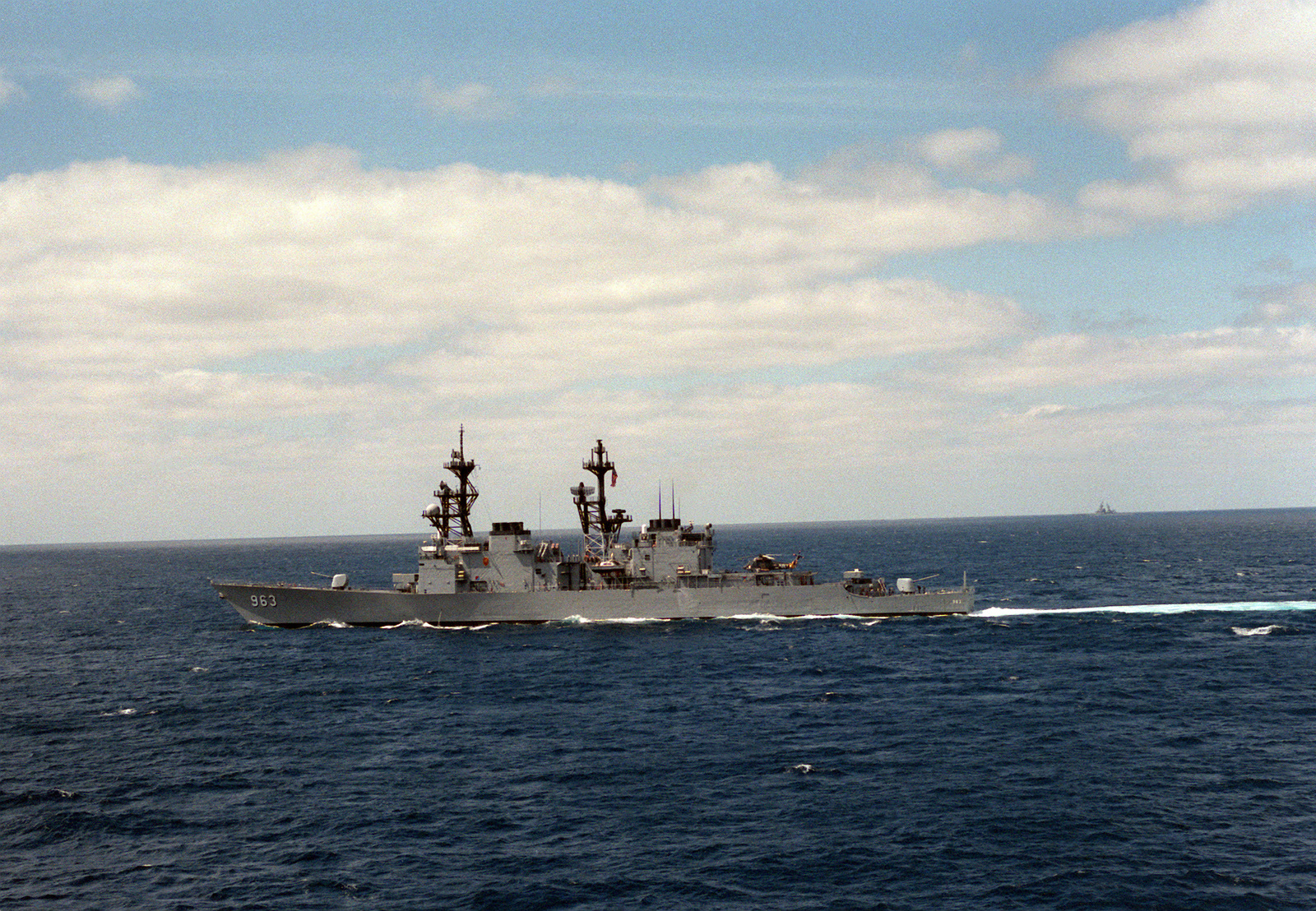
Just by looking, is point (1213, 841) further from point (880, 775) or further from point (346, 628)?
point (346, 628)

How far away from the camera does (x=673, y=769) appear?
3609cm

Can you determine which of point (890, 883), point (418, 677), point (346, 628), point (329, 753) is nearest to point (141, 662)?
point (346, 628)

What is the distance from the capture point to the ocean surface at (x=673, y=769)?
26.3m

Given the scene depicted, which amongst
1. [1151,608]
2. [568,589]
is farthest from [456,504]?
[1151,608]

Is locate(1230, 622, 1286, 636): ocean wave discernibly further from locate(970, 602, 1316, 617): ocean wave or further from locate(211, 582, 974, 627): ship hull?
locate(211, 582, 974, 627): ship hull

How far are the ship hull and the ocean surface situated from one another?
6.09 feet

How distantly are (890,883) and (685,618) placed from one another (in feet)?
153

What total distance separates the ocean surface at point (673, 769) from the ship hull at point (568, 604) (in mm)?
1858

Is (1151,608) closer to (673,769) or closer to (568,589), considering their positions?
(568,589)

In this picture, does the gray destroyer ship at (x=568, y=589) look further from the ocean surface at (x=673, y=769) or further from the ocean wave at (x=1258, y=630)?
the ocean wave at (x=1258, y=630)

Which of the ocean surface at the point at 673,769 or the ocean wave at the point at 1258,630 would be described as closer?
the ocean surface at the point at 673,769

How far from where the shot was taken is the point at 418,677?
55.0 metres

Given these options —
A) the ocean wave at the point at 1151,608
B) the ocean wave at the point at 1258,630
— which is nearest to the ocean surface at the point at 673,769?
the ocean wave at the point at 1258,630

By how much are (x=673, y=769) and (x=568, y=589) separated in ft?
122
